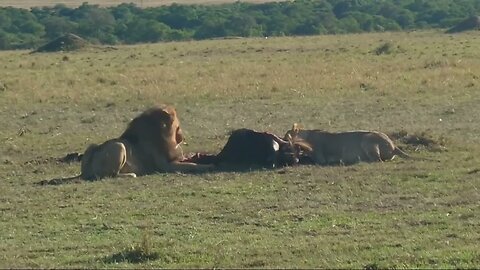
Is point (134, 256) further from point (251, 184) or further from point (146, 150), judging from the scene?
point (146, 150)

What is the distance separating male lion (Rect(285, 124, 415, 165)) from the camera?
540 inches

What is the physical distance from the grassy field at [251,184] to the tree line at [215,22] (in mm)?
28163

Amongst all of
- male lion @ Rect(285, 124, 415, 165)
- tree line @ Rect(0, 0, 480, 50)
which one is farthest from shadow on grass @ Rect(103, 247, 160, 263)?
tree line @ Rect(0, 0, 480, 50)

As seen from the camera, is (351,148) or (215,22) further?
(215,22)

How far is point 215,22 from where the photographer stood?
202 ft

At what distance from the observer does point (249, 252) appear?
8.60m

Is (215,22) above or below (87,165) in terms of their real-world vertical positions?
below

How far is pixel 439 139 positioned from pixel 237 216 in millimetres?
5333

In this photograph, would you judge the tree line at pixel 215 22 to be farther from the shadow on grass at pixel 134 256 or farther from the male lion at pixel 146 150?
the shadow on grass at pixel 134 256

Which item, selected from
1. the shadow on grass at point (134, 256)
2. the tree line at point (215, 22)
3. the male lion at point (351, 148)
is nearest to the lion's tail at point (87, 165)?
the male lion at point (351, 148)

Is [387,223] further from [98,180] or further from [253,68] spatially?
[253,68]

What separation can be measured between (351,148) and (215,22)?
159ft

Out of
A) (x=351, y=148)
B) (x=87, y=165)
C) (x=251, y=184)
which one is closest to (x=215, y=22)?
(x=351, y=148)

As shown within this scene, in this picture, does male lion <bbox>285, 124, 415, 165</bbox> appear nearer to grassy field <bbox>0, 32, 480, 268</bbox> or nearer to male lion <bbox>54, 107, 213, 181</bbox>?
grassy field <bbox>0, 32, 480, 268</bbox>
